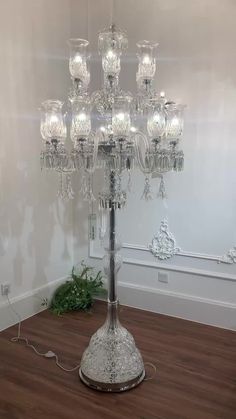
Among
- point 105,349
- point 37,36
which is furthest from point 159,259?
point 37,36

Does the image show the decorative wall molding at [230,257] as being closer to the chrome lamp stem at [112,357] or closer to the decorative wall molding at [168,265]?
the decorative wall molding at [168,265]

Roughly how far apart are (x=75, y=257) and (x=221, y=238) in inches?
62.0

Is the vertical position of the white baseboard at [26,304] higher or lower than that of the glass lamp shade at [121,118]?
lower

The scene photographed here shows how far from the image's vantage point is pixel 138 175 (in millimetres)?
3709

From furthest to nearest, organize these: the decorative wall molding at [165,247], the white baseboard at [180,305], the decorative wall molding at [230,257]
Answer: the decorative wall molding at [165,247], the white baseboard at [180,305], the decorative wall molding at [230,257]

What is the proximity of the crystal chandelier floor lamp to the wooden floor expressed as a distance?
0.14 metres

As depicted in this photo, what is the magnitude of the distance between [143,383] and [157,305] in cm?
117

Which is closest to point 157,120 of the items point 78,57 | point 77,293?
point 78,57

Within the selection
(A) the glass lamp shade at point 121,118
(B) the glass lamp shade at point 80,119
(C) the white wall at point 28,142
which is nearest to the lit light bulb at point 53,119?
(B) the glass lamp shade at point 80,119

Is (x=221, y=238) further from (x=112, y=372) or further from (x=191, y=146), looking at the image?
(x=112, y=372)

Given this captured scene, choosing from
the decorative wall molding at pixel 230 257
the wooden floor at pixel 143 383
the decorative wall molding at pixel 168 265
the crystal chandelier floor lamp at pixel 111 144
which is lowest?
the wooden floor at pixel 143 383

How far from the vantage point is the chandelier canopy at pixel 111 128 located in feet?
7.39

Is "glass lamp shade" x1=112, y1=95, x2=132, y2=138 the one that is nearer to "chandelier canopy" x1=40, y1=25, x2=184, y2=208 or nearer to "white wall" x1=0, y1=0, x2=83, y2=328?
"chandelier canopy" x1=40, y1=25, x2=184, y2=208

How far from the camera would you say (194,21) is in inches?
128
